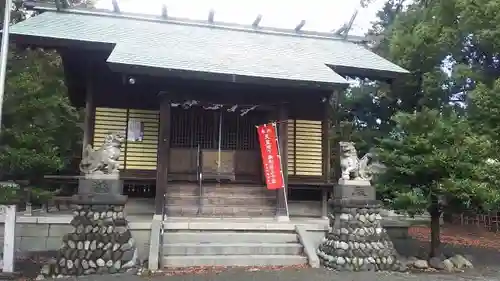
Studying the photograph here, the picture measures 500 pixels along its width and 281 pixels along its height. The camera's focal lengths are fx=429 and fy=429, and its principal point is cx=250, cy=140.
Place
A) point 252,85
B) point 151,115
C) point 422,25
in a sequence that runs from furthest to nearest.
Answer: point 422,25, point 151,115, point 252,85

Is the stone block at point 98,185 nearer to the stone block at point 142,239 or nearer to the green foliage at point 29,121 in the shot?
the stone block at point 142,239

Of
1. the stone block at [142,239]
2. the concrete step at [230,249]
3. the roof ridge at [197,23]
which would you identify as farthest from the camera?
the roof ridge at [197,23]

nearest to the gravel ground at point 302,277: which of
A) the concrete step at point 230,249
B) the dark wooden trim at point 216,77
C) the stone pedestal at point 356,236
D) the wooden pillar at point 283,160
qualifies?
the stone pedestal at point 356,236

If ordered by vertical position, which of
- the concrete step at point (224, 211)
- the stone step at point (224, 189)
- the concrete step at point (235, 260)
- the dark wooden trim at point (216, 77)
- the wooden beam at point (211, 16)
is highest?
the wooden beam at point (211, 16)

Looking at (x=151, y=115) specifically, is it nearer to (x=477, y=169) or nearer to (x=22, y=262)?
(x=22, y=262)

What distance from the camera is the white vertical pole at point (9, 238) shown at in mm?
8125

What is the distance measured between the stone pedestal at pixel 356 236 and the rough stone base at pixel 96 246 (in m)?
4.06

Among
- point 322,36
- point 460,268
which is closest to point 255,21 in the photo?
point 322,36

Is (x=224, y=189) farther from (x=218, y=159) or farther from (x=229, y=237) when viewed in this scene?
(x=229, y=237)

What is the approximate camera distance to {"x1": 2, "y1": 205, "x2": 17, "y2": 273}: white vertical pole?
8.12m

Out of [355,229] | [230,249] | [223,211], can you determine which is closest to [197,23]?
[223,211]

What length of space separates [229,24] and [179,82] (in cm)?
519

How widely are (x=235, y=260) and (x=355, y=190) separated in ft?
9.81

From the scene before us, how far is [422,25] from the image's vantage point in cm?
1348
